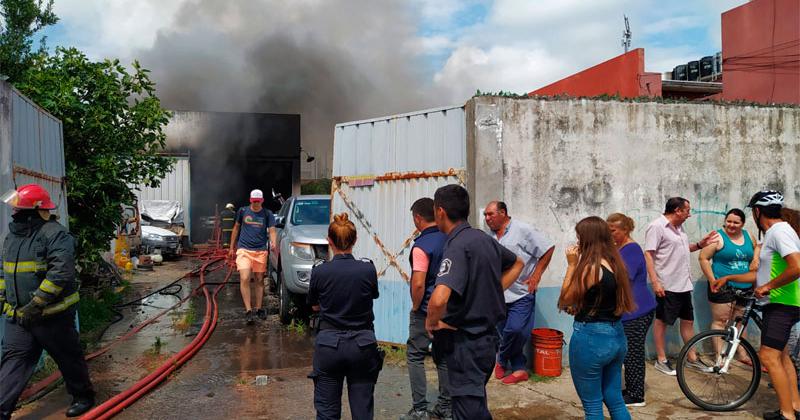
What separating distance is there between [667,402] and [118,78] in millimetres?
8076

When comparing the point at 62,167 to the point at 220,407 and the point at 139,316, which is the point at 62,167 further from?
the point at 220,407

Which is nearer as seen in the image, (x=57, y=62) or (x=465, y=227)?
(x=465, y=227)

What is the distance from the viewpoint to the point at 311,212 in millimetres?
9555

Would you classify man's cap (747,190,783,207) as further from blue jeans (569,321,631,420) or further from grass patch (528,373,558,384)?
grass patch (528,373,558,384)

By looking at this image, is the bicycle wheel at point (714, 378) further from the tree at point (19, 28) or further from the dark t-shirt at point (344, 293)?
the tree at point (19, 28)

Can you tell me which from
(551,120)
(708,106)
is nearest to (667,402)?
(551,120)

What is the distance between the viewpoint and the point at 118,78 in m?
8.63

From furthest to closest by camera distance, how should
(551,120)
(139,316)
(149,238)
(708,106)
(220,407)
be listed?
(149,238), (139,316), (708,106), (551,120), (220,407)

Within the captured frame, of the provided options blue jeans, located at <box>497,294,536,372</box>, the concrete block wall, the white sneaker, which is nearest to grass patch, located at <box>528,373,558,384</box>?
blue jeans, located at <box>497,294,536,372</box>

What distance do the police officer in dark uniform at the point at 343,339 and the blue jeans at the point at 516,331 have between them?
2.31 metres

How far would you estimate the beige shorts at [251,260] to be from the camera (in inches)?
328

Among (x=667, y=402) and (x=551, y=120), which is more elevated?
(x=551, y=120)

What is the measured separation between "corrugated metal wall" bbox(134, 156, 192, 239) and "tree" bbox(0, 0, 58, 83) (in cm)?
699

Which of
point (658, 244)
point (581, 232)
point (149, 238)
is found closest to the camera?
point (581, 232)
